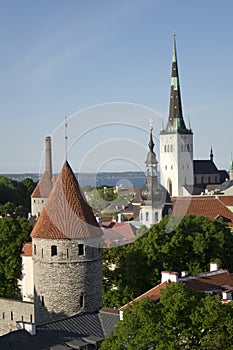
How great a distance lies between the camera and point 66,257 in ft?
89.9

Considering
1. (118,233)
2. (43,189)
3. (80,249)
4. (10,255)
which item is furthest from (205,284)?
(43,189)

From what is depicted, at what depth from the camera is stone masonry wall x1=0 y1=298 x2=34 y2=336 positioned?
28594 mm

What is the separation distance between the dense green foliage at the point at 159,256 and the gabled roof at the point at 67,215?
6032 millimetres

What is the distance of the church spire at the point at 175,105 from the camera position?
325 ft

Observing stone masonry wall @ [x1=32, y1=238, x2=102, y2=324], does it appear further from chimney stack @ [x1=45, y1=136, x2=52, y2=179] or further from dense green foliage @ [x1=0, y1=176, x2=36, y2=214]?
dense green foliage @ [x1=0, y1=176, x2=36, y2=214]

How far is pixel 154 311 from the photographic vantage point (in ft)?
59.3

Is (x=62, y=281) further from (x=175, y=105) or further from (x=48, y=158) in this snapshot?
(x=175, y=105)

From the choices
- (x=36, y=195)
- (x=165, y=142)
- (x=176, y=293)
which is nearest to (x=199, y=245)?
(x=176, y=293)

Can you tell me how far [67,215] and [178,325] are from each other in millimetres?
11042

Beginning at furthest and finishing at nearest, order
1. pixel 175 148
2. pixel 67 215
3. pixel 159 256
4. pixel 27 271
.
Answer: pixel 175 148
pixel 27 271
pixel 159 256
pixel 67 215

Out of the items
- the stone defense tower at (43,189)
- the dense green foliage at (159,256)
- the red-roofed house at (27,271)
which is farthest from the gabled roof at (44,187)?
the dense green foliage at (159,256)

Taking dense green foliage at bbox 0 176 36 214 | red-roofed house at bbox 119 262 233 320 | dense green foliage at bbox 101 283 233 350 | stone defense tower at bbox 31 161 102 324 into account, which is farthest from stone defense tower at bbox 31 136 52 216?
dense green foliage at bbox 101 283 233 350

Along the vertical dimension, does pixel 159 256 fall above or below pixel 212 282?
above

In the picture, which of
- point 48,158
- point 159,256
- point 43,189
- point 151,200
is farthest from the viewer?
point 48,158
